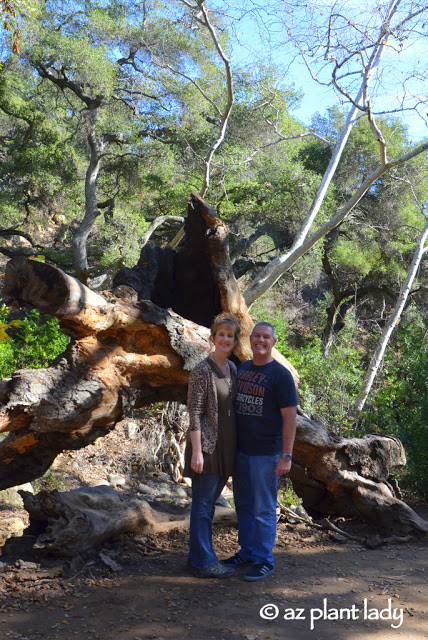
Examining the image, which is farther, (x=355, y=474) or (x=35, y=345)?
(x=35, y=345)

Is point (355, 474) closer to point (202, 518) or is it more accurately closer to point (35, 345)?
point (202, 518)

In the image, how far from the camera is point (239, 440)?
3963 mm

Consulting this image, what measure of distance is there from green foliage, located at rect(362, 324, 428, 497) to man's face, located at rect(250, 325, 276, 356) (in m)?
3.74

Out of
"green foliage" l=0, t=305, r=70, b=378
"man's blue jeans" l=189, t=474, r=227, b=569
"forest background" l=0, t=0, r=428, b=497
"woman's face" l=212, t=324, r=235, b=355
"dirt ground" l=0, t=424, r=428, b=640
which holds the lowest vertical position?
"dirt ground" l=0, t=424, r=428, b=640

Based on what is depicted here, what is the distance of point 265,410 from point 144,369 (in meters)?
1.24

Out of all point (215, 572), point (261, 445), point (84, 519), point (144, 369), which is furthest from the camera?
point (144, 369)

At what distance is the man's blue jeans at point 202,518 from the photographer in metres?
3.77

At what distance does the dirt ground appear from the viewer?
3.01m

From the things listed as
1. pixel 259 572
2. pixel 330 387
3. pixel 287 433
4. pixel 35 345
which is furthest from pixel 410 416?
pixel 35 345

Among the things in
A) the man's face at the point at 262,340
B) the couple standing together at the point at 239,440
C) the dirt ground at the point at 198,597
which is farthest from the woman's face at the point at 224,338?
the dirt ground at the point at 198,597

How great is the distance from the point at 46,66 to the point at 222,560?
15374 mm

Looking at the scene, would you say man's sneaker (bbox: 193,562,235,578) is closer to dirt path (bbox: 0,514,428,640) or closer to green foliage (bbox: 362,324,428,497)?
dirt path (bbox: 0,514,428,640)

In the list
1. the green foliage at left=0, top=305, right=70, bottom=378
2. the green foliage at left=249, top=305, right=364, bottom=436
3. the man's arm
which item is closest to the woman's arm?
the man's arm

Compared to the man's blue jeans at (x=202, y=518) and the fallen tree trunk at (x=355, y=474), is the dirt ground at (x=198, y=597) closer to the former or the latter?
the man's blue jeans at (x=202, y=518)
